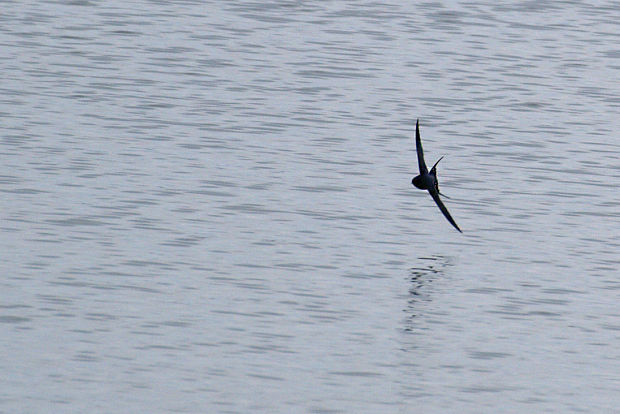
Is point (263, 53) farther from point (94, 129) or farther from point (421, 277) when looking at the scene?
point (421, 277)

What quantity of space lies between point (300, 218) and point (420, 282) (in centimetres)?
322

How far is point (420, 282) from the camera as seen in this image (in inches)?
888

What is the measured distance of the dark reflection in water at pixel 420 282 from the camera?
69.8ft

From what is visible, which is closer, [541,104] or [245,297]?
[245,297]

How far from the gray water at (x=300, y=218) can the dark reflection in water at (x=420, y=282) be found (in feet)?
0.16

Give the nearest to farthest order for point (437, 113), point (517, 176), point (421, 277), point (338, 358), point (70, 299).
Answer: point (338, 358) → point (70, 299) → point (421, 277) → point (517, 176) → point (437, 113)

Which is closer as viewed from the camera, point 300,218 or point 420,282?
point 420,282

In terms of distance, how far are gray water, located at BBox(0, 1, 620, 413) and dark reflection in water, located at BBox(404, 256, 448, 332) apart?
0.05m

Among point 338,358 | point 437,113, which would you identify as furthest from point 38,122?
point 338,358

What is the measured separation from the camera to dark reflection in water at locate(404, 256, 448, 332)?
69.8 feet

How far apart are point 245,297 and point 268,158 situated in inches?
290

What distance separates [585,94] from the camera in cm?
3547

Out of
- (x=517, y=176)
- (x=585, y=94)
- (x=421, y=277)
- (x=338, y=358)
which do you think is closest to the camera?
(x=338, y=358)

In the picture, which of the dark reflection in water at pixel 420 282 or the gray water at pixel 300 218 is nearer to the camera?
the gray water at pixel 300 218
